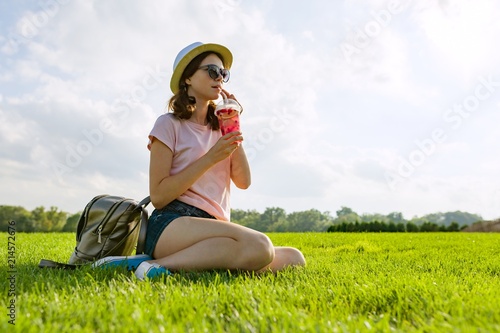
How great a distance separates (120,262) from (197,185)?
806 mm

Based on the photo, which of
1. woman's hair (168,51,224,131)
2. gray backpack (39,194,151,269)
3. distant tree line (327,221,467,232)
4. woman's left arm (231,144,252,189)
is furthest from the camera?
distant tree line (327,221,467,232)

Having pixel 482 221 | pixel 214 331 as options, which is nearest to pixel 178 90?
pixel 214 331

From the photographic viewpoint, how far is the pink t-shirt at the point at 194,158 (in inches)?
145

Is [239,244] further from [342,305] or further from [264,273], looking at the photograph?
[342,305]

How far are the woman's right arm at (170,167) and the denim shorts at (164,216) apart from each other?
0.06m

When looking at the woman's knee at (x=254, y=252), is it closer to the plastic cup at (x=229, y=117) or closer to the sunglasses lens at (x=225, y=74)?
the plastic cup at (x=229, y=117)

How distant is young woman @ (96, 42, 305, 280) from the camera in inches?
135

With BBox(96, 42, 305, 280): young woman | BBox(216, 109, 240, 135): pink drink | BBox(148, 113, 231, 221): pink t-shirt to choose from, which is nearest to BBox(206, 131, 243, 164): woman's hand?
BBox(96, 42, 305, 280): young woman

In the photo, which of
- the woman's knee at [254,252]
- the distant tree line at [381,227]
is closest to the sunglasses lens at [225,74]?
the woman's knee at [254,252]

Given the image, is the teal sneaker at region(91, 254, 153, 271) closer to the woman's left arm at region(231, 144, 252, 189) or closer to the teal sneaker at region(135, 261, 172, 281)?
the teal sneaker at region(135, 261, 172, 281)

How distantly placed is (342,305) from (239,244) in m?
1.18

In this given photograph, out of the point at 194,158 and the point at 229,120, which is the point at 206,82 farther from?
the point at 194,158

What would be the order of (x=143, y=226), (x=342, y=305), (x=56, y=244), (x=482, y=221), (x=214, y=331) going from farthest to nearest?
(x=482, y=221), (x=56, y=244), (x=143, y=226), (x=342, y=305), (x=214, y=331)

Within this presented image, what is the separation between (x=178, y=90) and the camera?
3959mm
